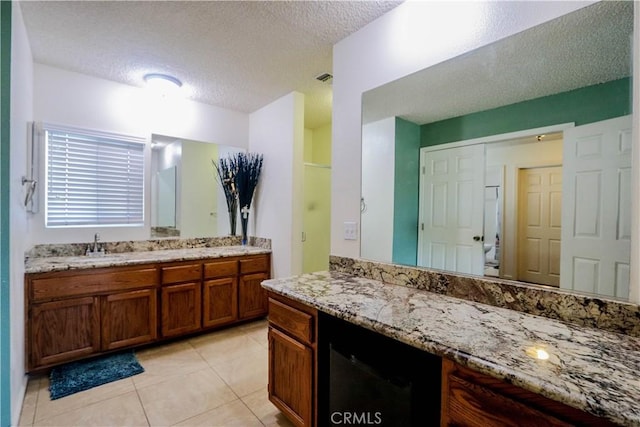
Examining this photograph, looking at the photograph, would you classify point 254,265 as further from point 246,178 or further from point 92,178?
point 92,178

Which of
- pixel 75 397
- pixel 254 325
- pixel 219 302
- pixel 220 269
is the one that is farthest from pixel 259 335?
pixel 75 397

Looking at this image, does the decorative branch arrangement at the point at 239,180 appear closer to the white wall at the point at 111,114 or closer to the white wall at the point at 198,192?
the white wall at the point at 198,192

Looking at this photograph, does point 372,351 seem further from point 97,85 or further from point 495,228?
point 97,85

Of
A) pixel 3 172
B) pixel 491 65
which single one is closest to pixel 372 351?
pixel 491 65

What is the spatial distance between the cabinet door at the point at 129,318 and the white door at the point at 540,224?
9.06 feet

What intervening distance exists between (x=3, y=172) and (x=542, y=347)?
2453mm

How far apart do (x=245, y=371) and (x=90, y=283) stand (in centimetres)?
140

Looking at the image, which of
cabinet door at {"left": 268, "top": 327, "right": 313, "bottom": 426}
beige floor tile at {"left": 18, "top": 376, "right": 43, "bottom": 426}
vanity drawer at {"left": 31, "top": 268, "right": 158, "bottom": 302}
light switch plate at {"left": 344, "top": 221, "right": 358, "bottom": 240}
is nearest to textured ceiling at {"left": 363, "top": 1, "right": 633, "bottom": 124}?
light switch plate at {"left": 344, "top": 221, "right": 358, "bottom": 240}

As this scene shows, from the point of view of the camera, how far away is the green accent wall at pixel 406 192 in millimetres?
1796

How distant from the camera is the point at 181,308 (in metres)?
2.73

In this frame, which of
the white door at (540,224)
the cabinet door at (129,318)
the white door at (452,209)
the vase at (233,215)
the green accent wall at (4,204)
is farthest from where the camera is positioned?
the vase at (233,215)

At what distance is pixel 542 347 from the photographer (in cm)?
94

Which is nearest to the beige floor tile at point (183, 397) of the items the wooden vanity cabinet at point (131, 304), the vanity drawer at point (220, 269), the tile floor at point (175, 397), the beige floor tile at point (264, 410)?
the tile floor at point (175, 397)

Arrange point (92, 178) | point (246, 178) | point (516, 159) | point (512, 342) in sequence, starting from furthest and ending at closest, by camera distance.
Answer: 1. point (246, 178)
2. point (92, 178)
3. point (516, 159)
4. point (512, 342)
